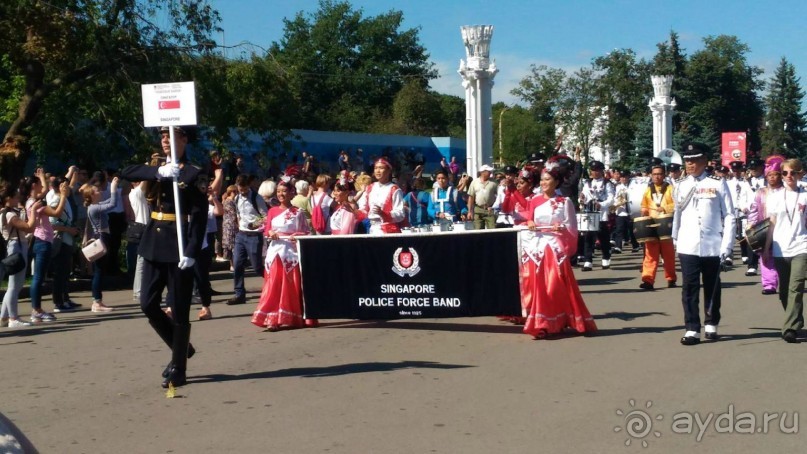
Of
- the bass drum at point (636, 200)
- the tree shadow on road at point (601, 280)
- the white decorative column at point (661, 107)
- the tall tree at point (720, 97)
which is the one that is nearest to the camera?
the tree shadow on road at point (601, 280)

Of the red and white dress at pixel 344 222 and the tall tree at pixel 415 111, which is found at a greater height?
the tall tree at pixel 415 111

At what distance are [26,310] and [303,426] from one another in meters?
8.95

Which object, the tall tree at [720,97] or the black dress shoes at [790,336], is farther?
the tall tree at [720,97]

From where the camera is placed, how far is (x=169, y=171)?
8500 mm

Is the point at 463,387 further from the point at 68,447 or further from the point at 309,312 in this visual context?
the point at 309,312

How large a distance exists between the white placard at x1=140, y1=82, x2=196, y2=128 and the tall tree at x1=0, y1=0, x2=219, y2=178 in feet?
43.1

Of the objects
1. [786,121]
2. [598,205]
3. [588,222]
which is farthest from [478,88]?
[786,121]

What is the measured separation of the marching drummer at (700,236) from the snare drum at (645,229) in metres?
5.97

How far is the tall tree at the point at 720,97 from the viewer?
78.2m

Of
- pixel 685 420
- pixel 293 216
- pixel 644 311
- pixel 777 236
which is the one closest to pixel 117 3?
pixel 293 216

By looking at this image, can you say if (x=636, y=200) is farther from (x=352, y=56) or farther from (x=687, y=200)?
(x=352, y=56)

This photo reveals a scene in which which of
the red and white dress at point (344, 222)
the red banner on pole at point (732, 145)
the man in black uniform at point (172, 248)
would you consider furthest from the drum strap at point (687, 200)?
the red banner on pole at point (732, 145)

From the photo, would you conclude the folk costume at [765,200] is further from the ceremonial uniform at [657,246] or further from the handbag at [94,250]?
the handbag at [94,250]

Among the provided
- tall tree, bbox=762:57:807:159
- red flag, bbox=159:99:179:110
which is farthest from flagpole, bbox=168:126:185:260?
tall tree, bbox=762:57:807:159
